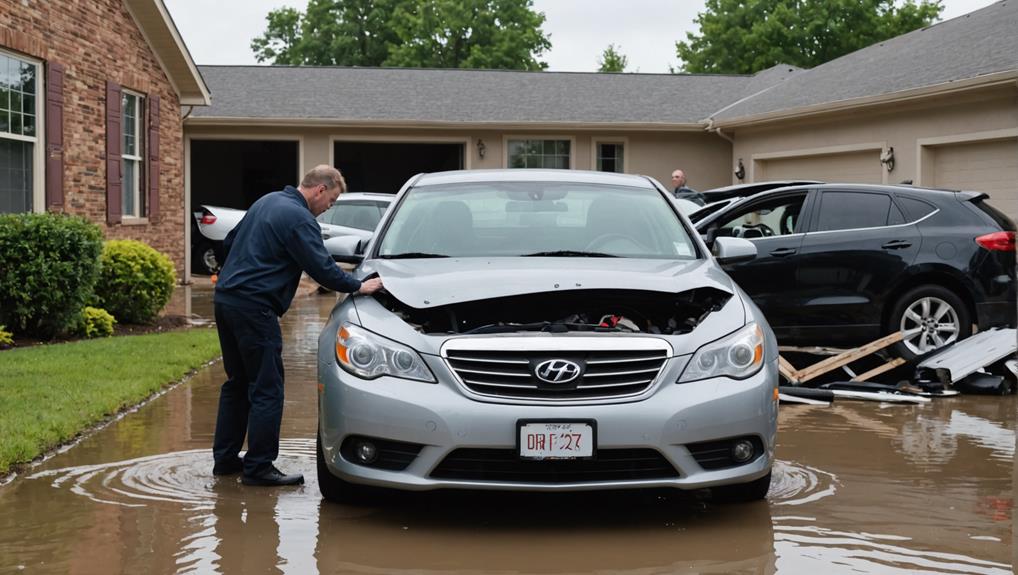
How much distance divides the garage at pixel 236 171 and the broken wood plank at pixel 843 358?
82.3 feet

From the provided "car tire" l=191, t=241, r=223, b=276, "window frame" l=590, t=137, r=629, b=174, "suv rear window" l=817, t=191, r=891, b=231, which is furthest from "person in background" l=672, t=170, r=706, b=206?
"car tire" l=191, t=241, r=223, b=276

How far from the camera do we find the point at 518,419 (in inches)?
206

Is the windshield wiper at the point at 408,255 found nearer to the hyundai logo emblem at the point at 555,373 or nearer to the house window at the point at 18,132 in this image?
the hyundai logo emblem at the point at 555,373

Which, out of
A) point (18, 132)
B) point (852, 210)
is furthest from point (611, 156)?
point (852, 210)

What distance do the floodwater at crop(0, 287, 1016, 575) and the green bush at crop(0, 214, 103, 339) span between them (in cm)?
481

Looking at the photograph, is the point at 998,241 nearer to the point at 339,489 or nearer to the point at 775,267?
the point at 775,267

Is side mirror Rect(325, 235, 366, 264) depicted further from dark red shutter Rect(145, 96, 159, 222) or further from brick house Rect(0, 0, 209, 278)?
dark red shutter Rect(145, 96, 159, 222)

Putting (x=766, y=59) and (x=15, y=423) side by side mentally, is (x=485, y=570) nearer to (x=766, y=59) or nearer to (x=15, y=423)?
(x=15, y=423)

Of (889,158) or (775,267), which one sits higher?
(889,158)

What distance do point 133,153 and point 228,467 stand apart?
1286 cm

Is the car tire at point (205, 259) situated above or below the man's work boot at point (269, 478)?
above

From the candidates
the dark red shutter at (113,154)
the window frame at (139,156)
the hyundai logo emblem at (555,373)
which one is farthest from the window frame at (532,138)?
the hyundai logo emblem at (555,373)

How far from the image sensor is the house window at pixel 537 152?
25.7 m

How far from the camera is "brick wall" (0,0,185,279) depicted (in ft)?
48.0
